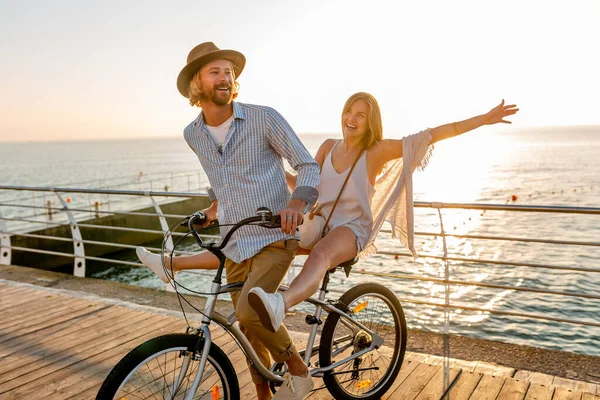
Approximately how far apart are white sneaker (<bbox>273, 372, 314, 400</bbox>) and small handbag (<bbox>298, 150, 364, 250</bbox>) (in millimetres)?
666

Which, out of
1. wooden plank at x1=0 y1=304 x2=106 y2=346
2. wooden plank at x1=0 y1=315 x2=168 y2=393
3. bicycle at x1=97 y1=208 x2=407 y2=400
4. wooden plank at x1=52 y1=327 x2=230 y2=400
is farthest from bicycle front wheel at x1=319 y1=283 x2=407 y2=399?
wooden plank at x1=0 y1=304 x2=106 y2=346

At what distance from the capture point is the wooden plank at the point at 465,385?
9.91ft

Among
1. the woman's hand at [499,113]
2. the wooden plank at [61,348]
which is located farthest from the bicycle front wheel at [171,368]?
the woman's hand at [499,113]

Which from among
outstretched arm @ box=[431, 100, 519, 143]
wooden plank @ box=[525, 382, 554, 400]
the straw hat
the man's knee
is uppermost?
the straw hat

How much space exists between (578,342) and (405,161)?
9218 millimetres

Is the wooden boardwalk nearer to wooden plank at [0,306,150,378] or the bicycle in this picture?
wooden plank at [0,306,150,378]

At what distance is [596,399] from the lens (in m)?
2.94

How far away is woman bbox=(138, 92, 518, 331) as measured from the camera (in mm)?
2844

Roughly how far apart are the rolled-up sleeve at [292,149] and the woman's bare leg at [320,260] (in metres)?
0.37

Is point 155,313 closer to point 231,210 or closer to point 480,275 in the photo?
point 231,210

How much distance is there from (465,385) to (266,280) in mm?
1527

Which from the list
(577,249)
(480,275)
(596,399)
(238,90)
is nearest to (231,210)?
(238,90)

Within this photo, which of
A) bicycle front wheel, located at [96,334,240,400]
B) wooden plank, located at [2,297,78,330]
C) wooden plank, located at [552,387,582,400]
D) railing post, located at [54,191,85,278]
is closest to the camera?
bicycle front wheel, located at [96,334,240,400]

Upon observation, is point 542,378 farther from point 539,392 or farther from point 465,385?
point 465,385
